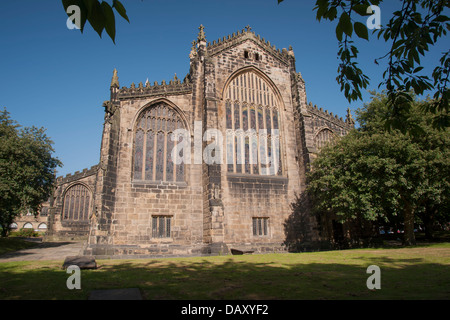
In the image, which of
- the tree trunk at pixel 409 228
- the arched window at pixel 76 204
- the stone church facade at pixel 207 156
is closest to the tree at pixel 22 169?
the stone church facade at pixel 207 156

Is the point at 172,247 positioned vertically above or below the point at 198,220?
below

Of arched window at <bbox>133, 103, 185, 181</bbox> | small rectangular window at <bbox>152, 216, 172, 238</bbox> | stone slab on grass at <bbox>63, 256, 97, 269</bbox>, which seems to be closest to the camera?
stone slab on grass at <bbox>63, 256, 97, 269</bbox>

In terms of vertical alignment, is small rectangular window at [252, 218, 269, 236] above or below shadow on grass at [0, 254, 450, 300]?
above

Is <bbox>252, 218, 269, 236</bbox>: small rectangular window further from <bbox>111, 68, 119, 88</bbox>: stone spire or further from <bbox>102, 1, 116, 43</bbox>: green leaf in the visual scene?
<bbox>102, 1, 116, 43</bbox>: green leaf

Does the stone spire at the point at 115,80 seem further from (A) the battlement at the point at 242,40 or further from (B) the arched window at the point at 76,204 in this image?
(B) the arched window at the point at 76,204

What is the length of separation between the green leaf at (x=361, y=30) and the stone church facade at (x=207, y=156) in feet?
50.9

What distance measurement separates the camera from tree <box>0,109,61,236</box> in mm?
21234

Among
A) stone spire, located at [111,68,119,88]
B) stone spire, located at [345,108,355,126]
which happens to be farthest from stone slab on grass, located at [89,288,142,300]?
stone spire, located at [345,108,355,126]

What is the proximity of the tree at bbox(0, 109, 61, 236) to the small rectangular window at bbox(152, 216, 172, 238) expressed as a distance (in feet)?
33.9

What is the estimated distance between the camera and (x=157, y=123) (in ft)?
68.9
